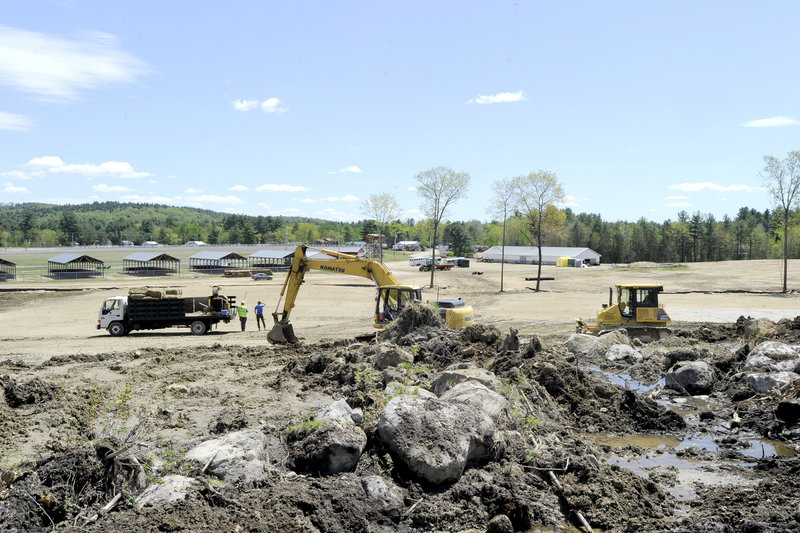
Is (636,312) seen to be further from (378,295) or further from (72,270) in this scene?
(72,270)

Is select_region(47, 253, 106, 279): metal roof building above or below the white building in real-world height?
below

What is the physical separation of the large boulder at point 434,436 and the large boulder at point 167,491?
3024mm

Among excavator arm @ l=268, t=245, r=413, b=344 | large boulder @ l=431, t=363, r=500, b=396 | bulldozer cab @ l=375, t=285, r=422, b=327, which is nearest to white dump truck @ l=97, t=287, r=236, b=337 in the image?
excavator arm @ l=268, t=245, r=413, b=344

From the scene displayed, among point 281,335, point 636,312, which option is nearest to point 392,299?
point 281,335

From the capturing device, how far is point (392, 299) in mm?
23547

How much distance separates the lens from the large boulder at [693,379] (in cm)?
1750

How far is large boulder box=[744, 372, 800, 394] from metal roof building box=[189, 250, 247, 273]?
73.1 metres

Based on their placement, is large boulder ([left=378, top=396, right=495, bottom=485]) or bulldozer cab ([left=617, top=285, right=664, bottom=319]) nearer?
large boulder ([left=378, top=396, right=495, bottom=485])

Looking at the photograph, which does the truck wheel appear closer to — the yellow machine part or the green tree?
the yellow machine part

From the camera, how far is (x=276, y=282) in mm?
62312

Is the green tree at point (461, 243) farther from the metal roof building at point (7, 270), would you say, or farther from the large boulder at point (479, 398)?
the large boulder at point (479, 398)

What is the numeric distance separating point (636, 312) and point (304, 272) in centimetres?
1342

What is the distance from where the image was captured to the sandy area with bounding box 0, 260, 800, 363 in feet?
89.2

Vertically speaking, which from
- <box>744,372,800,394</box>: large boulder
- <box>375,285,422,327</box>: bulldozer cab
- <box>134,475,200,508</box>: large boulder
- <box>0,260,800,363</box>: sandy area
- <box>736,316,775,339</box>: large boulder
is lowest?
<box>0,260,800,363</box>: sandy area
